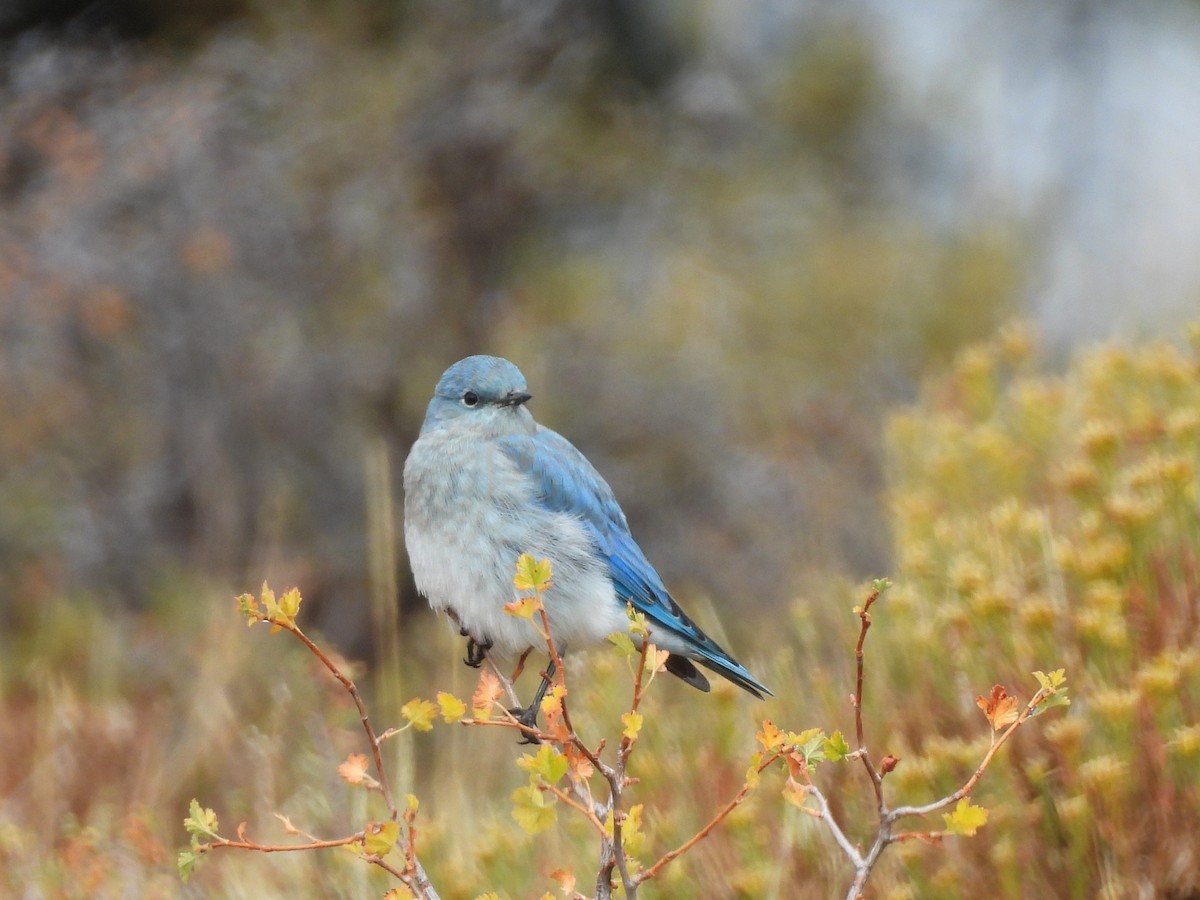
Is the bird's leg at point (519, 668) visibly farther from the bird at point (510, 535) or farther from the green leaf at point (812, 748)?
the green leaf at point (812, 748)

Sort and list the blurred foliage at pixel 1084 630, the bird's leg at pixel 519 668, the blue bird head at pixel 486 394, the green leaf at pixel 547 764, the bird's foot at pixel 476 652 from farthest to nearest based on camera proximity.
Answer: the blue bird head at pixel 486 394
the bird's foot at pixel 476 652
the bird's leg at pixel 519 668
the blurred foliage at pixel 1084 630
the green leaf at pixel 547 764

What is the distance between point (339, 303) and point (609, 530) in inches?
209

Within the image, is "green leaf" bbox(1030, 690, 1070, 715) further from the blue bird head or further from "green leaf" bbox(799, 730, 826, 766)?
the blue bird head

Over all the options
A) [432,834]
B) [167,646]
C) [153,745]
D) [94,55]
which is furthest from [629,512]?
[432,834]

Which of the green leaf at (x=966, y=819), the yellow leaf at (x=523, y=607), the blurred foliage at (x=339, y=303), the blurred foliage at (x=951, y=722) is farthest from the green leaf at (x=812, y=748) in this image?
the blurred foliage at (x=339, y=303)

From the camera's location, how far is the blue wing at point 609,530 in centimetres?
338

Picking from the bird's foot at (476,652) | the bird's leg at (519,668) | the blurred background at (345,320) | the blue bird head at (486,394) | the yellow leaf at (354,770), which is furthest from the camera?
the blurred background at (345,320)

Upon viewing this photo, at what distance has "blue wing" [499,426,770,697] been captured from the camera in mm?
3383

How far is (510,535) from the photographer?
3314 millimetres

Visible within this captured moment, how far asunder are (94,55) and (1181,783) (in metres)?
7.32

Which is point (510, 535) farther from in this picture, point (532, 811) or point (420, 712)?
point (532, 811)

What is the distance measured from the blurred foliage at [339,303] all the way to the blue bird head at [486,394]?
144 inches

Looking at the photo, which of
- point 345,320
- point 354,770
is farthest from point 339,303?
point 354,770

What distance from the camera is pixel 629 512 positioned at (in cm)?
817
